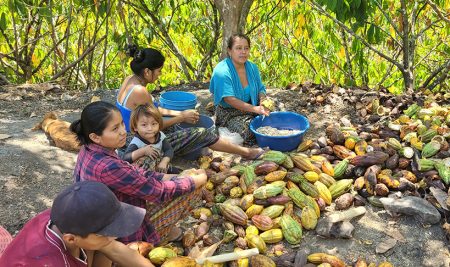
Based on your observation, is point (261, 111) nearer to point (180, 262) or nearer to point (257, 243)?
point (257, 243)

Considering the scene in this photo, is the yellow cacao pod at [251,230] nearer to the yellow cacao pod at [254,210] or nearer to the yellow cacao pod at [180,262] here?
the yellow cacao pod at [254,210]

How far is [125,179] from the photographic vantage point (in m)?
2.37

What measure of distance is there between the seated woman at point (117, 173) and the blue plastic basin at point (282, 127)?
4.89 ft

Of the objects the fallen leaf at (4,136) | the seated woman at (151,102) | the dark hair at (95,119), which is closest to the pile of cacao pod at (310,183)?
the seated woman at (151,102)

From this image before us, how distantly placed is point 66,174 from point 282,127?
2.17m

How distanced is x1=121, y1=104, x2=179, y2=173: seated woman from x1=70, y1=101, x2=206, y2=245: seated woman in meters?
0.43

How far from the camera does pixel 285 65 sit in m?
7.44

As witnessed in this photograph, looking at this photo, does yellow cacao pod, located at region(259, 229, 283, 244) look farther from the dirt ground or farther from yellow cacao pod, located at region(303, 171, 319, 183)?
yellow cacao pod, located at region(303, 171, 319, 183)

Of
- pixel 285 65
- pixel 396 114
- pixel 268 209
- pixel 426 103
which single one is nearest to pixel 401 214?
pixel 268 209

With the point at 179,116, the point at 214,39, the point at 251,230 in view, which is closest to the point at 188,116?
the point at 179,116

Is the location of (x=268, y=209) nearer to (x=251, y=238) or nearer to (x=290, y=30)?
(x=251, y=238)

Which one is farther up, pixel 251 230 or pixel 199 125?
pixel 199 125

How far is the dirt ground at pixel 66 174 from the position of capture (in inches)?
110

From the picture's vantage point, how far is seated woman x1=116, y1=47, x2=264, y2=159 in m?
3.45
